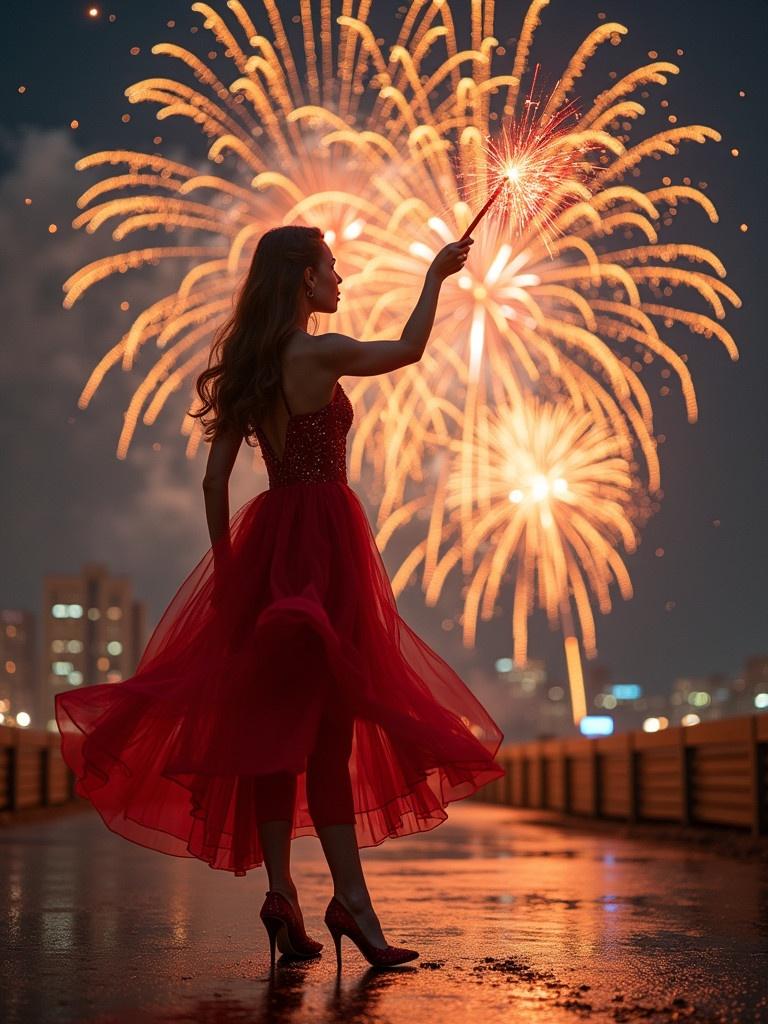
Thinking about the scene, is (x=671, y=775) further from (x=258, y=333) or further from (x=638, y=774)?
(x=258, y=333)

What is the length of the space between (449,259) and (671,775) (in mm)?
9936

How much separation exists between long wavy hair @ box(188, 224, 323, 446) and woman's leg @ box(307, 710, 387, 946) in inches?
40.3

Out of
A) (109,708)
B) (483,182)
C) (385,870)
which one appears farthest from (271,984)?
(483,182)

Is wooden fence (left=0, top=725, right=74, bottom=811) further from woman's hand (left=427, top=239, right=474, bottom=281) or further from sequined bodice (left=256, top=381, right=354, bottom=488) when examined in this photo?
woman's hand (left=427, top=239, right=474, bottom=281)

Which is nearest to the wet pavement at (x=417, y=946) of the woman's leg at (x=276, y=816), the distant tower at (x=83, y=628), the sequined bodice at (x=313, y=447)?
the woman's leg at (x=276, y=816)

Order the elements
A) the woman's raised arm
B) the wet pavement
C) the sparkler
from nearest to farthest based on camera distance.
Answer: the wet pavement, the woman's raised arm, the sparkler

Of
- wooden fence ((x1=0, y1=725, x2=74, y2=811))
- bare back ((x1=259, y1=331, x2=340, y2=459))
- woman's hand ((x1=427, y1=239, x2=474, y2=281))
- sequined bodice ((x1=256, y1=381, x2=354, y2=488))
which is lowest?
wooden fence ((x1=0, y1=725, x2=74, y2=811))

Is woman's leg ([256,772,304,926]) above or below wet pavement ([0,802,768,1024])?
above

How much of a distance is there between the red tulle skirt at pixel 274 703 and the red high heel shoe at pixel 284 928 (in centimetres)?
32

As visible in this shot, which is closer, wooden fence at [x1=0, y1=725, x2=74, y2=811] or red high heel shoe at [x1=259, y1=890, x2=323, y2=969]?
red high heel shoe at [x1=259, y1=890, x2=323, y2=969]

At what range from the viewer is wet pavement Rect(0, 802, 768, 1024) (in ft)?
11.7

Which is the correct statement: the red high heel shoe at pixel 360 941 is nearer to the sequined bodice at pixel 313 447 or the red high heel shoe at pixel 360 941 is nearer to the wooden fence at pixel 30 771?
the sequined bodice at pixel 313 447

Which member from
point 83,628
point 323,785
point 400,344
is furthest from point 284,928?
point 83,628

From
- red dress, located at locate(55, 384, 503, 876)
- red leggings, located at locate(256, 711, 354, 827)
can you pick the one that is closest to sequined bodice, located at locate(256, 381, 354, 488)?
red dress, located at locate(55, 384, 503, 876)
